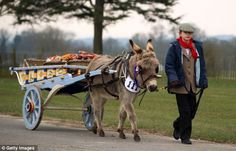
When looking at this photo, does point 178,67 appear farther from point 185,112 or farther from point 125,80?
point 125,80

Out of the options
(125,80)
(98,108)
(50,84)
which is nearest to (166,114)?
(50,84)

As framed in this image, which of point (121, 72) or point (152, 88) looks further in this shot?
point (121, 72)

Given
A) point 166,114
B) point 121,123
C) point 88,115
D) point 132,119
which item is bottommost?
point 166,114

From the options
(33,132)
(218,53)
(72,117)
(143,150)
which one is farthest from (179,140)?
(218,53)

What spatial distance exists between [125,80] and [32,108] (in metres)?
2.80

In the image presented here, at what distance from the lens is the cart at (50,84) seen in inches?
543

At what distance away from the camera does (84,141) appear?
1199 cm

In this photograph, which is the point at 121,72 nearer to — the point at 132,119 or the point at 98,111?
the point at 132,119

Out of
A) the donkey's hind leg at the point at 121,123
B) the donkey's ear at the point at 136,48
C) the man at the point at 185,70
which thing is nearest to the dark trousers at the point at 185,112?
the man at the point at 185,70

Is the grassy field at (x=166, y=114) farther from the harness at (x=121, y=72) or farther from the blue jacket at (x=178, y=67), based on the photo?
the harness at (x=121, y=72)

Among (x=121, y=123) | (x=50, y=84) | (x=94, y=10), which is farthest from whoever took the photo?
(x=94, y=10)

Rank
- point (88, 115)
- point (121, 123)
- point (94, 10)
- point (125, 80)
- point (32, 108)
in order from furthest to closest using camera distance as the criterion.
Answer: point (94, 10), point (88, 115), point (32, 108), point (121, 123), point (125, 80)

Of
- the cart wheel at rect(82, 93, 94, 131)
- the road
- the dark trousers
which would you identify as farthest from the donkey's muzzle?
the cart wheel at rect(82, 93, 94, 131)

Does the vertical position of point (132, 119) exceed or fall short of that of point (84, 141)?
it exceeds it
